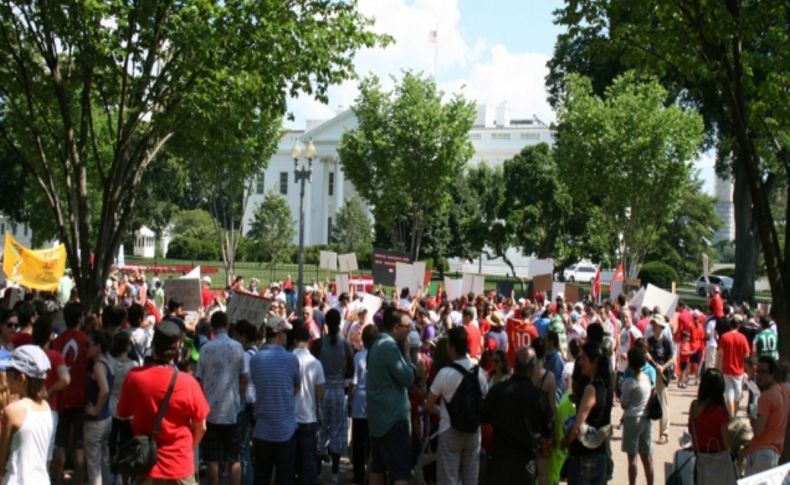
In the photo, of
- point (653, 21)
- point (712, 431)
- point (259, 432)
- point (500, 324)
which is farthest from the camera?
point (500, 324)

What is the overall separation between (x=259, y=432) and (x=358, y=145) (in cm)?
3314

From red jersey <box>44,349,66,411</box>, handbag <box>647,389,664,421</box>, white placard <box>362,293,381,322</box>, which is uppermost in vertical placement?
white placard <box>362,293,381,322</box>

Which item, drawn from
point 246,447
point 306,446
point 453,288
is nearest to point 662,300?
point 453,288

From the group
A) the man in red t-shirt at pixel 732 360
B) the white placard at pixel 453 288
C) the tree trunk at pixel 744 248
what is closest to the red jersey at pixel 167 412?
the man in red t-shirt at pixel 732 360

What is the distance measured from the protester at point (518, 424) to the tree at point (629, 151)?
3058 cm

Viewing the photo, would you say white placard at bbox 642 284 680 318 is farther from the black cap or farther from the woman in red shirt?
the black cap

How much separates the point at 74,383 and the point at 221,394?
1400mm

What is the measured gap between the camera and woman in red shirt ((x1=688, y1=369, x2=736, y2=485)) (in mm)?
7691

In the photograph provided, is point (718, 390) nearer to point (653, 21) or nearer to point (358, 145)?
point (653, 21)

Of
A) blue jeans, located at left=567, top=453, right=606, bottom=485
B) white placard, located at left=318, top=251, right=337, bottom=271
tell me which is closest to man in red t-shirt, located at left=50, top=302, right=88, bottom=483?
blue jeans, located at left=567, top=453, right=606, bottom=485

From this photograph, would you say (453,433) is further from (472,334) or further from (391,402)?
(472,334)

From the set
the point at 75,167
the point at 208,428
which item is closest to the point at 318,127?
the point at 75,167

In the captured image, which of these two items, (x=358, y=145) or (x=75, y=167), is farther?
(x=358, y=145)

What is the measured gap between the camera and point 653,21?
491 inches
